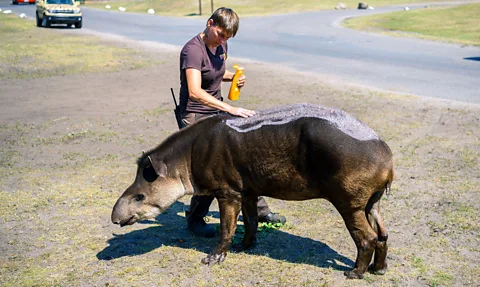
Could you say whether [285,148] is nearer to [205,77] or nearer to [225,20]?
[205,77]

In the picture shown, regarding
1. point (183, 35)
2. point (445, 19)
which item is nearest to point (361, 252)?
point (183, 35)

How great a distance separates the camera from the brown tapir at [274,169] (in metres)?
4.86

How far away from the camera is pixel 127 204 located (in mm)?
5586

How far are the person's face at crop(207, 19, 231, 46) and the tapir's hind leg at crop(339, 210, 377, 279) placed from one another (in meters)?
1.94

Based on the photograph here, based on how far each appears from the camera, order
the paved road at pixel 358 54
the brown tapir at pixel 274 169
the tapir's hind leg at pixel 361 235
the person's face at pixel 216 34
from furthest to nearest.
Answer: the paved road at pixel 358 54 < the person's face at pixel 216 34 < the tapir's hind leg at pixel 361 235 < the brown tapir at pixel 274 169

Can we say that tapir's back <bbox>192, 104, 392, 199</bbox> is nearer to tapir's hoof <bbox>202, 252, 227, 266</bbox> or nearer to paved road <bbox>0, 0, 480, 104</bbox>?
tapir's hoof <bbox>202, 252, 227, 266</bbox>

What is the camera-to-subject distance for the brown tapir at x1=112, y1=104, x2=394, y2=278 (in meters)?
4.86

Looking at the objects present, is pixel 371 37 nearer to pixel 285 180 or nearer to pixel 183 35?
pixel 183 35

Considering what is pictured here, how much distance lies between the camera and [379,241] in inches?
203

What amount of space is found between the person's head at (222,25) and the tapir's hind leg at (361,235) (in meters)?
1.94

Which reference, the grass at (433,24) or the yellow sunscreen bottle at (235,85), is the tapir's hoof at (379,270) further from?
the grass at (433,24)

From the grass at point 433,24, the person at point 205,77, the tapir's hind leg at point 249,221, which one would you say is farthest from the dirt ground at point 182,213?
the grass at point 433,24

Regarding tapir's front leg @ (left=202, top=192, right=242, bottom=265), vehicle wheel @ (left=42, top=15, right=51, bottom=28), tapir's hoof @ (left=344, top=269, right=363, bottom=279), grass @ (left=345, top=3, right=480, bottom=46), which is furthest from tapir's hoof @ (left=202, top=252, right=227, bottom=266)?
vehicle wheel @ (left=42, top=15, right=51, bottom=28)

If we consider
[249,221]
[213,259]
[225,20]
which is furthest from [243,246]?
[225,20]
